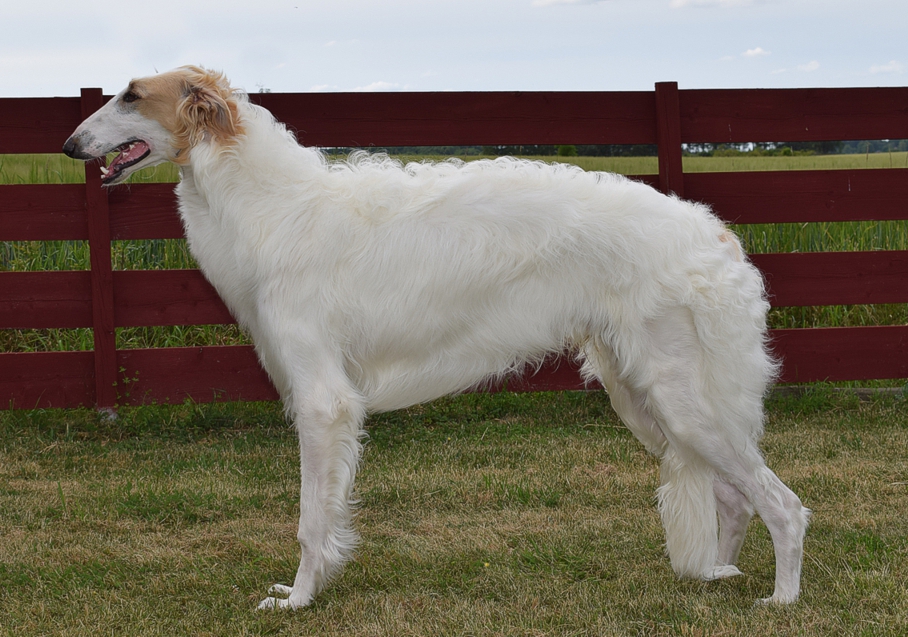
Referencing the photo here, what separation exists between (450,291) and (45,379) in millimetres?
3831

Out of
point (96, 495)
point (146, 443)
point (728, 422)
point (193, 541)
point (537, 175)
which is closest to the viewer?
point (728, 422)

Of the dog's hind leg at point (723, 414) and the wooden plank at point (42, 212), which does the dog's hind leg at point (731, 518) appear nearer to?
the dog's hind leg at point (723, 414)

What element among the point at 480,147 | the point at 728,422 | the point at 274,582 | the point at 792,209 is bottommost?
the point at 274,582

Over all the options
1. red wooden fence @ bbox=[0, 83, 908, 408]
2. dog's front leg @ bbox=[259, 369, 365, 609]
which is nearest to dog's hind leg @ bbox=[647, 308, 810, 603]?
dog's front leg @ bbox=[259, 369, 365, 609]

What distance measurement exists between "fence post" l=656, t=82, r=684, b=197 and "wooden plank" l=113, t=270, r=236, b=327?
3219 millimetres

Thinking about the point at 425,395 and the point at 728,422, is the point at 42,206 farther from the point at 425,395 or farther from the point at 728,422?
the point at 728,422

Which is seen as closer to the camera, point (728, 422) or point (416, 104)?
point (728, 422)

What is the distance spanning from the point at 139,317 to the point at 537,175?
356 centimetres

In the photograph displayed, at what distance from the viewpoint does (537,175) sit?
11.7ft

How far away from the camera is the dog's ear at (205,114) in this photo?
137 inches

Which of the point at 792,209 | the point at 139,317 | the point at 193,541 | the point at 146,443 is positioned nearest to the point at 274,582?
the point at 193,541

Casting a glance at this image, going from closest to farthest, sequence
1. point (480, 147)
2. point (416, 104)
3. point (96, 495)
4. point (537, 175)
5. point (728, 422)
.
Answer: point (728, 422) < point (537, 175) < point (96, 495) < point (416, 104) < point (480, 147)

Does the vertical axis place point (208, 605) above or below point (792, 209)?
below

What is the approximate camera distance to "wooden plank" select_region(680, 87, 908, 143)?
20.7 feet
